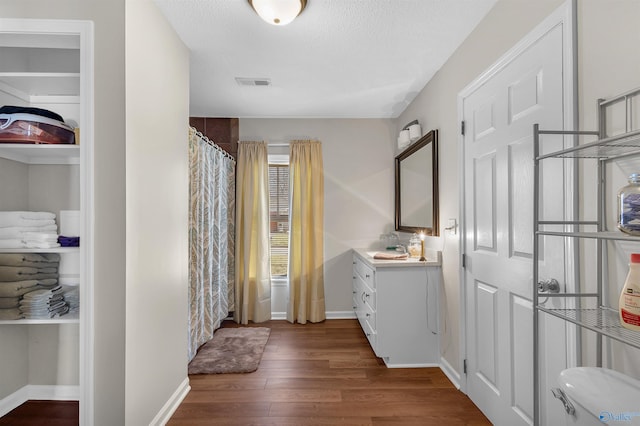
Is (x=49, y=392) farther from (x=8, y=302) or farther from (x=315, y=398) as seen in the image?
(x=315, y=398)

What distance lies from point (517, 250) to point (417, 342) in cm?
136

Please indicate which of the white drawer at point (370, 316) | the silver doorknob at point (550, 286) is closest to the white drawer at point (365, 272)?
the white drawer at point (370, 316)

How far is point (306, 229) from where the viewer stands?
3.94 m

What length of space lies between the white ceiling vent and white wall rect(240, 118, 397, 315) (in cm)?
104

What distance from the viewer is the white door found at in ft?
4.86

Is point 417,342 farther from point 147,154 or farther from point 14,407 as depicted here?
point 14,407

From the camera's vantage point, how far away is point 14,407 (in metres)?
1.95

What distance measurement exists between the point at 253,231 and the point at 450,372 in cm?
256

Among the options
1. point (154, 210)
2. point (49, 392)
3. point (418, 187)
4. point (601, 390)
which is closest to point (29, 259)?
point (154, 210)

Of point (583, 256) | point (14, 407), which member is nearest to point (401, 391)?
point (583, 256)

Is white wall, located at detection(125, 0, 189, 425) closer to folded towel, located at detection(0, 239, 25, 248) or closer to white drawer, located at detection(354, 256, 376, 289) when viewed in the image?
folded towel, located at detection(0, 239, 25, 248)

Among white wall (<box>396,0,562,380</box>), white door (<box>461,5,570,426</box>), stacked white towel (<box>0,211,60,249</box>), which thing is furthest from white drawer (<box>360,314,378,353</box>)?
stacked white towel (<box>0,211,60,249</box>)

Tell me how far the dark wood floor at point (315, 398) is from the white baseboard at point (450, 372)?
0.04 meters

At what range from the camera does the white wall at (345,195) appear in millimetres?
4070
